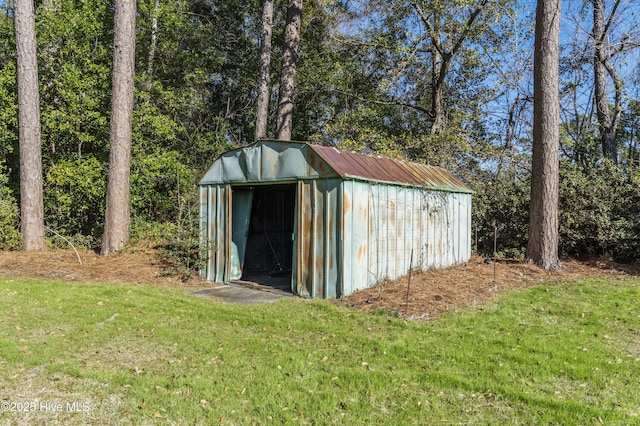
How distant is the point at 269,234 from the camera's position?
1040cm

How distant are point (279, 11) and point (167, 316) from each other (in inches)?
632

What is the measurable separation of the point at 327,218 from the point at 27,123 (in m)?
8.64

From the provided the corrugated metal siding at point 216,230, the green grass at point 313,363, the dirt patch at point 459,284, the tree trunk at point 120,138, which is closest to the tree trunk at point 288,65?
the tree trunk at point 120,138

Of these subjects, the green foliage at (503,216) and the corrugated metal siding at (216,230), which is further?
the green foliage at (503,216)

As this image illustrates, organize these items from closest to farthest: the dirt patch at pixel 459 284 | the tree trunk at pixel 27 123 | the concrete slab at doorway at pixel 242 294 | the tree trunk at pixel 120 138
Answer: the dirt patch at pixel 459 284 < the concrete slab at doorway at pixel 242 294 < the tree trunk at pixel 120 138 < the tree trunk at pixel 27 123

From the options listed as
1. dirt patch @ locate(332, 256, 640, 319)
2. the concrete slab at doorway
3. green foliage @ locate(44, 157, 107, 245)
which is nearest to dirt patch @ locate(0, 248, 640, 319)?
dirt patch @ locate(332, 256, 640, 319)

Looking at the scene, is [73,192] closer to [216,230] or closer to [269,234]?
[269,234]

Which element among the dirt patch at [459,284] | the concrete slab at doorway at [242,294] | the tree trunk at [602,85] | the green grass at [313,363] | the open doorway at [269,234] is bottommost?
the concrete slab at doorway at [242,294]

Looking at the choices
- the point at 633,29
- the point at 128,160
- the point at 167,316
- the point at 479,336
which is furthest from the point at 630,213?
the point at 128,160

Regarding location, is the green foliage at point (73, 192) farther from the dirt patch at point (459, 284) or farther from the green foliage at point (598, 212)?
the green foliage at point (598, 212)

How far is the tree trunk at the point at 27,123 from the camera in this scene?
10.6m

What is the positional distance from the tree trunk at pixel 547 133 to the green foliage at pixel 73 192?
37.7 ft

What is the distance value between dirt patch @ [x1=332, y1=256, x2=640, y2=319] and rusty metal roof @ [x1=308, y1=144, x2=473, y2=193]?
1.82 meters

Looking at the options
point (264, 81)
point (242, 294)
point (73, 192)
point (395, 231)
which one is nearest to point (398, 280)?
point (395, 231)
